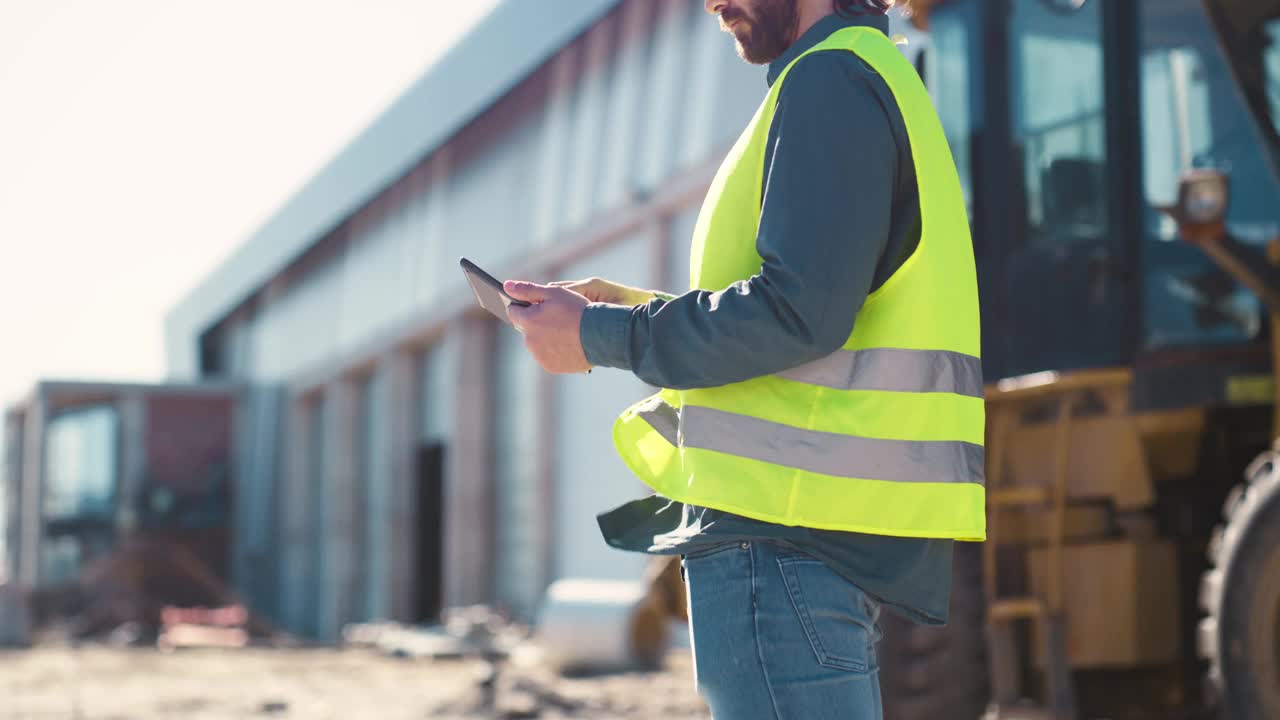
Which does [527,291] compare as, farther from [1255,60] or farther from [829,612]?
[1255,60]

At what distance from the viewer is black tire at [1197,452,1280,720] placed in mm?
4953

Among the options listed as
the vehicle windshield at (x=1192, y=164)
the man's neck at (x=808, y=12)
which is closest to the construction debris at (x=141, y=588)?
the vehicle windshield at (x=1192, y=164)

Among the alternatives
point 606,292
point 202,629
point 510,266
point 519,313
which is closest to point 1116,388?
point 606,292

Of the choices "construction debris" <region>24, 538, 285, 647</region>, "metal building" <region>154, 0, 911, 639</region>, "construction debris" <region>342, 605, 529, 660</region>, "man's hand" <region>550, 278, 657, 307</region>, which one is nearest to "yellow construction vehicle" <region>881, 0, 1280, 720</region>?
"man's hand" <region>550, 278, 657, 307</region>

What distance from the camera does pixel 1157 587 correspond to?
604 centimetres

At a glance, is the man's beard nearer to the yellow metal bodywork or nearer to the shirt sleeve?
the shirt sleeve

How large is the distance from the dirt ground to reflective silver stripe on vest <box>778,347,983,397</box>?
7.10 metres

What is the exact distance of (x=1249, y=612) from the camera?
5016 millimetres

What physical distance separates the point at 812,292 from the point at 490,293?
0.49 meters

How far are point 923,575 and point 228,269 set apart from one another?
37.6m

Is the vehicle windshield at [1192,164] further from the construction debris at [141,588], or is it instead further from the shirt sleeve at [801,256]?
the construction debris at [141,588]

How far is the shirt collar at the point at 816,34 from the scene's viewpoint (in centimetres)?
197

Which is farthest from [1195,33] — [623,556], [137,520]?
[137,520]

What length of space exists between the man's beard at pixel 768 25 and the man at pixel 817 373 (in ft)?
0.17
